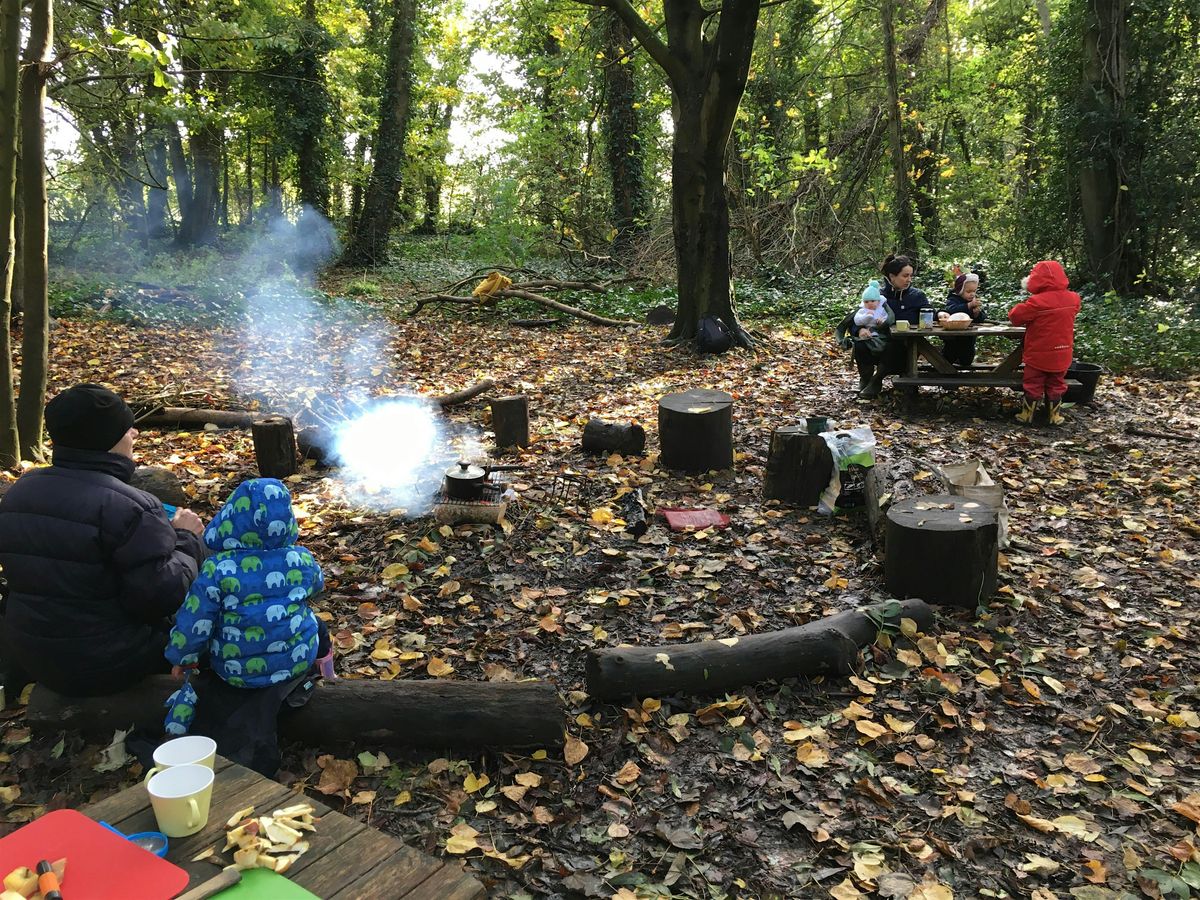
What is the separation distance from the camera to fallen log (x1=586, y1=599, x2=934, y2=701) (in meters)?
3.70

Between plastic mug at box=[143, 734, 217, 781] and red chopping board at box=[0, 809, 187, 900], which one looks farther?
plastic mug at box=[143, 734, 217, 781]

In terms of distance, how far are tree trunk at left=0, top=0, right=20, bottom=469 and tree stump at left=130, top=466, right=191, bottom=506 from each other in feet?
4.38

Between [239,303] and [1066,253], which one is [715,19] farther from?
[239,303]

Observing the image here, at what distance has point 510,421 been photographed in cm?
716

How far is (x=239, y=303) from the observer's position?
45.1 ft

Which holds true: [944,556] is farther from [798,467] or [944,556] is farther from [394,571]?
[394,571]

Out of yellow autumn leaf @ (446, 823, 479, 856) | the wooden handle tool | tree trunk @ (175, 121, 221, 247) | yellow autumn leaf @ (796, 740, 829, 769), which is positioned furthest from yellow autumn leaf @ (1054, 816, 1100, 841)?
tree trunk @ (175, 121, 221, 247)

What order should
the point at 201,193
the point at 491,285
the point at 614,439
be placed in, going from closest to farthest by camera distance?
the point at 614,439 → the point at 491,285 → the point at 201,193

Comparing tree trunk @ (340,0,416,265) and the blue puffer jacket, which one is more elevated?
tree trunk @ (340,0,416,265)

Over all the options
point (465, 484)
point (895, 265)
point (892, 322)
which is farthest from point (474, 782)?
point (895, 265)

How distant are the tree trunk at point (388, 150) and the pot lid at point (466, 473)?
17.6 metres

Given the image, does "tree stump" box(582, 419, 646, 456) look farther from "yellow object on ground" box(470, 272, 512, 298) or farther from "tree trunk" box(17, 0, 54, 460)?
"yellow object on ground" box(470, 272, 512, 298)

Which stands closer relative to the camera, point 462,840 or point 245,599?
point 462,840

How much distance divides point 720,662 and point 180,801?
2457 millimetres
